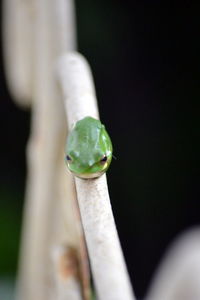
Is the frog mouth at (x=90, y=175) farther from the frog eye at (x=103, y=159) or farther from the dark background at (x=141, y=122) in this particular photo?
the dark background at (x=141, y=122)

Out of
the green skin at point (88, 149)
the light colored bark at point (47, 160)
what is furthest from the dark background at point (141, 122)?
the green skin at point (88, 149)

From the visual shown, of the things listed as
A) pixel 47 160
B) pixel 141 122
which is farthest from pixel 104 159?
pixel 141 122

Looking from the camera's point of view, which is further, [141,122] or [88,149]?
[141,122]

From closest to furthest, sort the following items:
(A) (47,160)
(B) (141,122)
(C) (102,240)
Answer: (C) (102,240)
(A) (47,160)
(B) (141,122)

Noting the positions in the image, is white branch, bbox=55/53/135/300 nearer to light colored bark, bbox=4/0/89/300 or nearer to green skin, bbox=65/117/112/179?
green skin, bbox=65/117/112/179

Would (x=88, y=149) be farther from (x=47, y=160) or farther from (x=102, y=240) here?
(x=47, y=160)

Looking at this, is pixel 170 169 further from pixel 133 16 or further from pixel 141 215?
pixel 133 16
